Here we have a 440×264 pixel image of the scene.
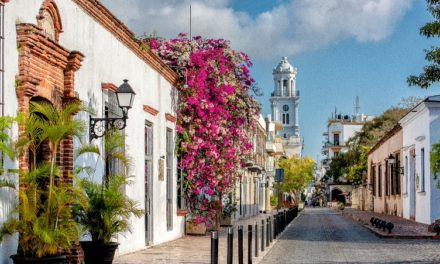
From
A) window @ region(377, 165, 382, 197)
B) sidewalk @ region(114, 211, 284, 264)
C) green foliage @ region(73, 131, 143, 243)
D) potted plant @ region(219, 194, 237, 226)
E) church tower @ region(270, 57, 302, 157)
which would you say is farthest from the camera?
church tower @ region(270, 57, 302, 157)

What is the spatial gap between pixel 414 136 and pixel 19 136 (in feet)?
99.1

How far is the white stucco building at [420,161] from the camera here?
33.7 meters

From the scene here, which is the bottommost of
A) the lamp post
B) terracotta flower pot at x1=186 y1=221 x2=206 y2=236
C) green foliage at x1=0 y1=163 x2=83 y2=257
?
terracotta flower pot at x1=186 y1=221 x2=206 y2=236

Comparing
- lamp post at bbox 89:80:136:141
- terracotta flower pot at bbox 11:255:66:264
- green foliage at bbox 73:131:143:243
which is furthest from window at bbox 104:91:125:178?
terracotta flower pot at bbox 11:255:66:264

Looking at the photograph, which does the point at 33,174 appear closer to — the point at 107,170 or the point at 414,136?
the point at 107,170

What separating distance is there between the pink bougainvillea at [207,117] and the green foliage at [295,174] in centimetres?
7078

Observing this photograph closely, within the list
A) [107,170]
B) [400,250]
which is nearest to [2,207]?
[107,170]

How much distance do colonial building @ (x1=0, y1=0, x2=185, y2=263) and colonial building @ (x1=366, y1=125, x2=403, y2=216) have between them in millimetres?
23155

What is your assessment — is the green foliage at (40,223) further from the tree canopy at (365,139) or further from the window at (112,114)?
the tree canopy at (365,139)

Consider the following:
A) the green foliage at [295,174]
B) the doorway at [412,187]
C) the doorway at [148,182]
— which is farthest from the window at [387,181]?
the green foliage at [295,174]

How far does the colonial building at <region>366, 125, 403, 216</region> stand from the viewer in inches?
1810

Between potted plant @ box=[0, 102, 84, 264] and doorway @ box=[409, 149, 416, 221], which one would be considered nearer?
potted plant @ box=[0, 102, 84, 264]

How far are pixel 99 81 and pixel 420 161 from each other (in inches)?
936

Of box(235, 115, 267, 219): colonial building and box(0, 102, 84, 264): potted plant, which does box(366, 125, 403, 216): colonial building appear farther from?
box(0, 102, 84, 264): potted plant
